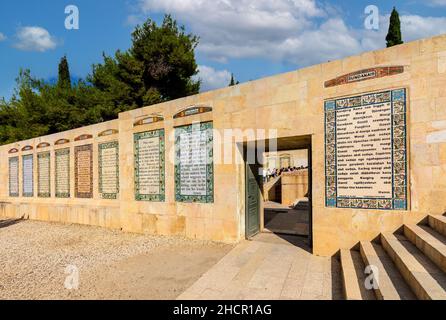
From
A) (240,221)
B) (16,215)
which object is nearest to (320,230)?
(240,221)

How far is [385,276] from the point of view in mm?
3814

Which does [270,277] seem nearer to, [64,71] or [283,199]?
[283,199]

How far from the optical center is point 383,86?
5289mm

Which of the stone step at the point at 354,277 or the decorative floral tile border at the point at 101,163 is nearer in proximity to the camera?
the stone step at the point at 354,277

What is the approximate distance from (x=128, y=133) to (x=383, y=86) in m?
8.41

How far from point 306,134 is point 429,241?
3194 millimetres

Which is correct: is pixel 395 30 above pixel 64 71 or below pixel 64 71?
above

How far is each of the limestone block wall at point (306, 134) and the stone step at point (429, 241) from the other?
396mm

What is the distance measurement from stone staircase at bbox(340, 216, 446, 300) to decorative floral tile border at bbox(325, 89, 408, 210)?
0.63m

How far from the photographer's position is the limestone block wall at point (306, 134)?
16.1ft

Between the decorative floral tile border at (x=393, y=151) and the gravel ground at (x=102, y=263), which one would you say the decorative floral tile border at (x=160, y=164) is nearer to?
the gravel ground at (x=102, y=263)

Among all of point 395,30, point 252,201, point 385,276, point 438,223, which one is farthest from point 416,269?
point 395,30

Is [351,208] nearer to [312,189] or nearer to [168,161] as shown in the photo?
[312,189]

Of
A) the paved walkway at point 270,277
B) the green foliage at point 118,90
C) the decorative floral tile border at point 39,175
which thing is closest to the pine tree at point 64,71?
the green foliage at point 118,90
